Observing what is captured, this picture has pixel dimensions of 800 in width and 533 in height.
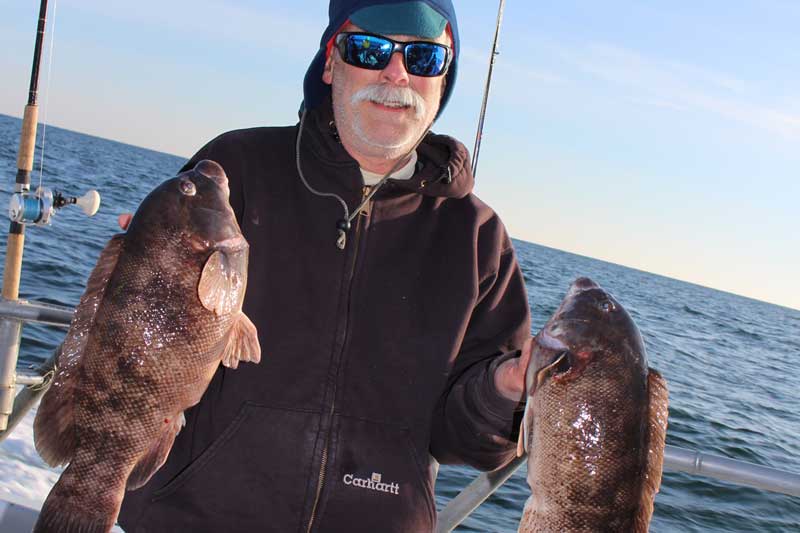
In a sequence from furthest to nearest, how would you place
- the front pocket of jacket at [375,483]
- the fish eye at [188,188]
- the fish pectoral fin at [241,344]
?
the front pocket of jacket at [375,483]
the fish eye at [188,188]
the fish pectoral fin at [241,344]

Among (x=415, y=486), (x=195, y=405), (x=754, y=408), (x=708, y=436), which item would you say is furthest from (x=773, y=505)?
(x=195, y=405)

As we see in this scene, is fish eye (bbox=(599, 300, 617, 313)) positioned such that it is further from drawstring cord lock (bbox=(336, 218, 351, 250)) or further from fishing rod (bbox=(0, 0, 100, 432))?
fishing rod (bbox=(0, 0, 100, 432))

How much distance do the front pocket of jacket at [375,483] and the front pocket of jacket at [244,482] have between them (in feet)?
0.41

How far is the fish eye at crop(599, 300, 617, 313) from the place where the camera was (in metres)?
2.77

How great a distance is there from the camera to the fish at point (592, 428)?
2.57 metres

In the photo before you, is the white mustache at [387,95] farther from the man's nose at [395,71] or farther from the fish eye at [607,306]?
the fish eye at [607,306]

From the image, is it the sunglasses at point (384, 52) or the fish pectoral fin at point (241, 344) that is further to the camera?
the sunglasses at point (384, 52)

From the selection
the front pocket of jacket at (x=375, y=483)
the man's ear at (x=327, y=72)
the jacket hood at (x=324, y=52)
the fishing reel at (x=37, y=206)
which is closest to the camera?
the front pocket of jacket at (x=375, y=483)

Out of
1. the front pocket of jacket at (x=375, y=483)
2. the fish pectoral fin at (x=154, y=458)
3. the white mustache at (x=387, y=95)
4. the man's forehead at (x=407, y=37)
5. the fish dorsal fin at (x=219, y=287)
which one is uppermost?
the man's forehead at (x=407, y=37)

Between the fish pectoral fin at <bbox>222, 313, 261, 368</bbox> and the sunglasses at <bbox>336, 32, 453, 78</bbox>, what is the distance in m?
1.26

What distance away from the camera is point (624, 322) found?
2.74 metres

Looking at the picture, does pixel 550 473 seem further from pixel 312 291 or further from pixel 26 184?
pixel 26 184

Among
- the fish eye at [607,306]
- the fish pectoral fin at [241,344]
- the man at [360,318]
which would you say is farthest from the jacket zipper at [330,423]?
the fish eye at [607,306]

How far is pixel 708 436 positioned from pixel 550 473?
11.2 metres
